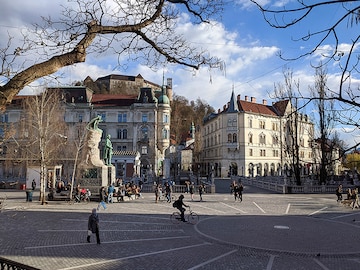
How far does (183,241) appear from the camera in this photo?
503 inches

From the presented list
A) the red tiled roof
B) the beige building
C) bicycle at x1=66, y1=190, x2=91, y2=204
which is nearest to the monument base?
bicycle at x1=66, y1=190, x2=91, y2=204

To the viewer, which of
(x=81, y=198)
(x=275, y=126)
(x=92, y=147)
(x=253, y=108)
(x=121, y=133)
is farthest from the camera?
(x=275, y=126)

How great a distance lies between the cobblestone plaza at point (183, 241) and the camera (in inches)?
393

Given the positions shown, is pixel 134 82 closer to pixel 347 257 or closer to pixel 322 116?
pixel 322 116

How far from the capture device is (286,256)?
10766 millimetres

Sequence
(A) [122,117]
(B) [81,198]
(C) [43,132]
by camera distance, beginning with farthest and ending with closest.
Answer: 1. (A) [122,117]
2. (C) [43,132]
3. (B) [81,198]

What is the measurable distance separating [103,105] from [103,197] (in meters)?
41.9

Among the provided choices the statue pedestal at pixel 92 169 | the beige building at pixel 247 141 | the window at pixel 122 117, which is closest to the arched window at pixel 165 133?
the window at pixel 122 117

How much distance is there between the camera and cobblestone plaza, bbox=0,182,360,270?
32.7 feet

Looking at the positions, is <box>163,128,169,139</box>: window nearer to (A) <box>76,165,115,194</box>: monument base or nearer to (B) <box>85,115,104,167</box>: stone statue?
(B) <box>85,115,104,167</box>: stone statue

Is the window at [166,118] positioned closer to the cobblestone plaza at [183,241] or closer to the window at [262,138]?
the window at [262,138]

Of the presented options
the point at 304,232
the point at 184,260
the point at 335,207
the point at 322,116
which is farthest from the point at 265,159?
the point at 184,260

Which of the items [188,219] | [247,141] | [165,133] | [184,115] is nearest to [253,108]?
[247,141]

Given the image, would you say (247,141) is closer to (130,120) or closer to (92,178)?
(130,120)
